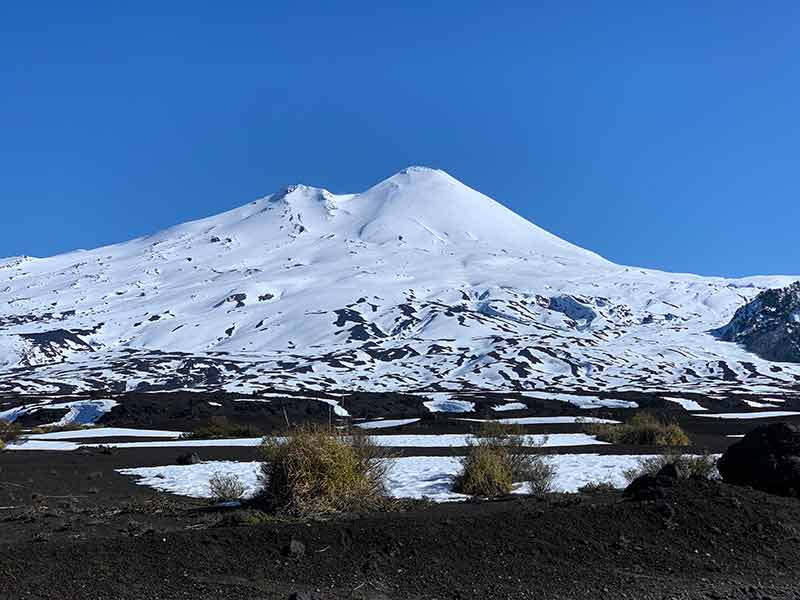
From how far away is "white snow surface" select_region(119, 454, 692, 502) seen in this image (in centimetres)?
1443

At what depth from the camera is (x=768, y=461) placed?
11.4 m

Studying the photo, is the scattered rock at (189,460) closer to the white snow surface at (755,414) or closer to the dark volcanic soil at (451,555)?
the dark volcanic soil at (451,555)

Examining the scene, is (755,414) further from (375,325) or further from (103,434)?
(375,325)

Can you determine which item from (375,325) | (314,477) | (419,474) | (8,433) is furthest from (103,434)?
(375,325)

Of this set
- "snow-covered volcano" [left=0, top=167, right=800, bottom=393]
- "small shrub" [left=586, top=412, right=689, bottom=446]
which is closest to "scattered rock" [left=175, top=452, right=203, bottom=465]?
"small shrub" [left=586, top=412, right=689, bottom=446]

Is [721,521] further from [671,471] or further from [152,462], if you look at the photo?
[152,462]

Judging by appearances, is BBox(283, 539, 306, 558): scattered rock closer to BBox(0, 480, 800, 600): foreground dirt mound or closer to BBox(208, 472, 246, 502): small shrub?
BBox(0, 480, 800, 600): foreground dirt mound

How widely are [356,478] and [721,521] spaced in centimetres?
451

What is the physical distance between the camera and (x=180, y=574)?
7.88 meters

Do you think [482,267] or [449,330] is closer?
[449,330]

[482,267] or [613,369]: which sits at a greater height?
[482,267]

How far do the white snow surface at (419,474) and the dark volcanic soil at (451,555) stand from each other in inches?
153

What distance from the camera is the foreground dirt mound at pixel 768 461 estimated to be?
36.0ft

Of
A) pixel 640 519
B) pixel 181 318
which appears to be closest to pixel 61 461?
pixel 640 519
